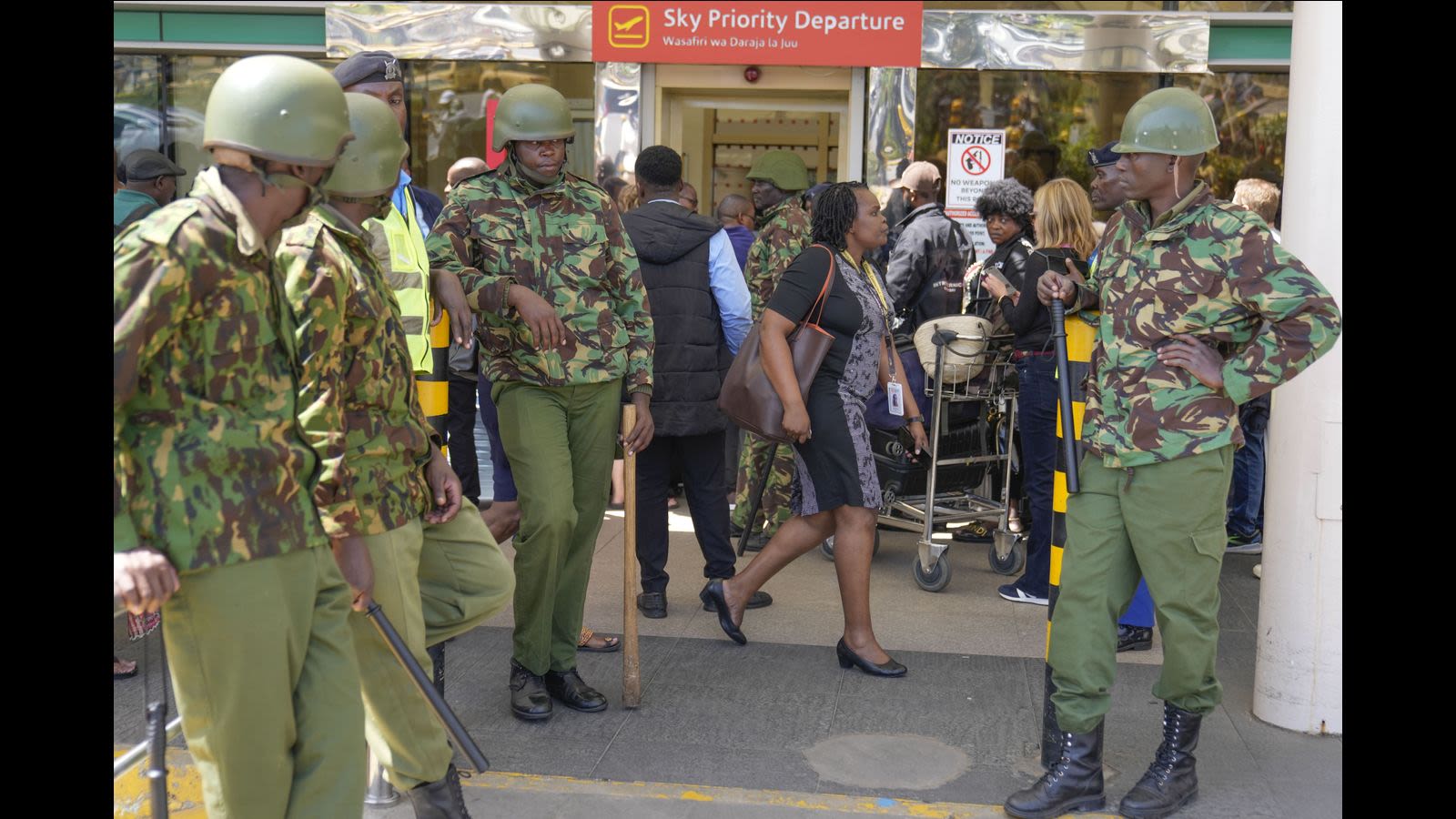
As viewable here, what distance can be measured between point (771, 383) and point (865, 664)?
116 centimetres

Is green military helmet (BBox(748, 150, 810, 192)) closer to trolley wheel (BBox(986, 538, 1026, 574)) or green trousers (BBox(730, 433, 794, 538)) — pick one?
green trousers (BBox(730, 433, 794, 538))

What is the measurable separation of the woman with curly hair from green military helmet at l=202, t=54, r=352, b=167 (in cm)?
378

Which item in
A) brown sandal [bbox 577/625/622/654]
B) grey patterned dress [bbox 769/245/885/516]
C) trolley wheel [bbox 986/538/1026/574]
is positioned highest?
grey patterned dress [bbox 769/245/885/516]

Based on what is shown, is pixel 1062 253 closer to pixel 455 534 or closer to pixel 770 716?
pixel 770 716

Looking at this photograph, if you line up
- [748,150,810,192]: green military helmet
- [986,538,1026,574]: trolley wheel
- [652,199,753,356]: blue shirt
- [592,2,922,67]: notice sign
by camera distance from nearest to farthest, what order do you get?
[652,199,753,356]: blue shirt → [986,538,1026,574]: trolley wheel → [748,150,810,192]: green military helmet → [592,2,922,67]: notice sign

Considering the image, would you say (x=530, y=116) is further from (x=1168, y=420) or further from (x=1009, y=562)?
(x=1009, y=562)

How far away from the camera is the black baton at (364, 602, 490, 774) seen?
123 inches

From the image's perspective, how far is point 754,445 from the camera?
7316 millimetres

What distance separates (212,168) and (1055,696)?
2767 millimetres

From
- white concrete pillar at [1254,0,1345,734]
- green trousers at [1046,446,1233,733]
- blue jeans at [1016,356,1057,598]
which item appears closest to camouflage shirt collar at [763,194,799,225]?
blue jeans at [1016,356,1057,598]

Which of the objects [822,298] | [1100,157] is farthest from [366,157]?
[1100,157]

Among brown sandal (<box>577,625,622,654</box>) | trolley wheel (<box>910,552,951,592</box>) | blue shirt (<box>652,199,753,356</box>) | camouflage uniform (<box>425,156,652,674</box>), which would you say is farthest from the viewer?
trolley wheel (<box>910,552,951,592</box>)

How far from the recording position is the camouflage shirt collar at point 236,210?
266 cm

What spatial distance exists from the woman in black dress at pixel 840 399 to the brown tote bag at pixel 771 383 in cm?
2
